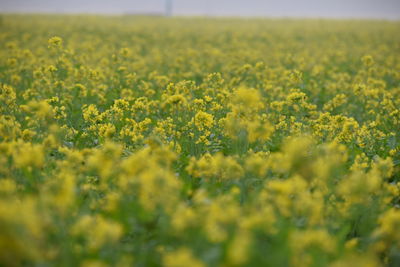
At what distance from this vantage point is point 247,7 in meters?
111

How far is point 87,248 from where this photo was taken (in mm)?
2811

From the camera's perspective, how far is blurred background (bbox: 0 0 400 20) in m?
100

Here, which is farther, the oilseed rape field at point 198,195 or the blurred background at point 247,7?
the blurred background at point 247,7

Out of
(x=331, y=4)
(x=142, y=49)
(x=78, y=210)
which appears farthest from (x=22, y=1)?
(x=78, y=210)

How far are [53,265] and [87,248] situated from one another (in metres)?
0.37

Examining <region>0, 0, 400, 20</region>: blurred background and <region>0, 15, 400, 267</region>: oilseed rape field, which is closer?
<region>0, 15, 400, 267</region>: oilseed rape field

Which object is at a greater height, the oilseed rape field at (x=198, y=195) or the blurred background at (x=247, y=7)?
the blurred background at (x=247, y=7)

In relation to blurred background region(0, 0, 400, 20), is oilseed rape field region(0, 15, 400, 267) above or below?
below

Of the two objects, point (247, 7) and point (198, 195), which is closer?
point (198, 195)

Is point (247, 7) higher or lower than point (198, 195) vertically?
higher

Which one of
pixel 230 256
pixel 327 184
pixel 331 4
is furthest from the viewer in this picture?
pixel 331 4

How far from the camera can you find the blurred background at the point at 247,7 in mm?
100188

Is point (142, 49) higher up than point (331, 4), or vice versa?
point (331, 4)

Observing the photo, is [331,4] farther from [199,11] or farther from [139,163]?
[139,163]
